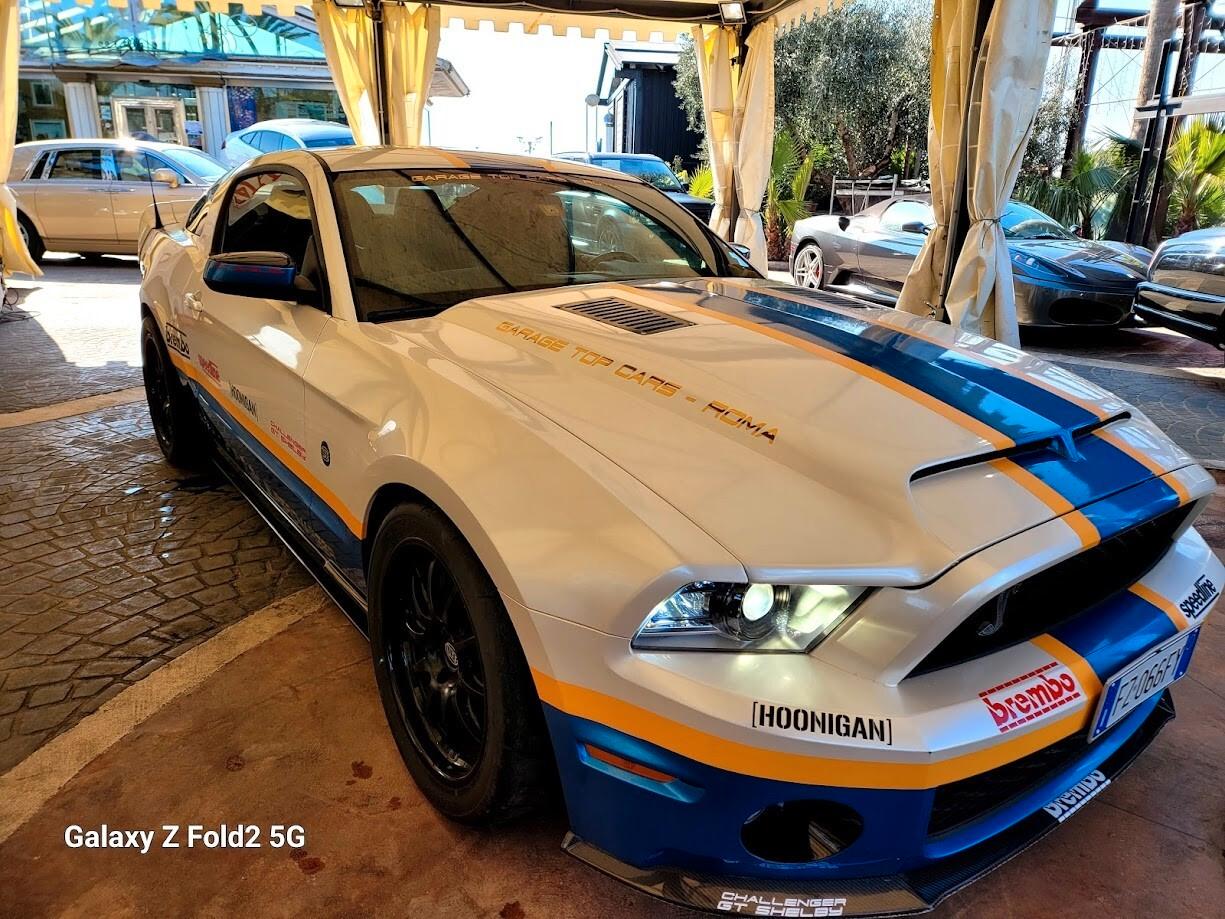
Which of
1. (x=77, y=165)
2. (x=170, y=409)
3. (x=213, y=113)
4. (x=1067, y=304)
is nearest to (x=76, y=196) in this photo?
(x=77, y=165)

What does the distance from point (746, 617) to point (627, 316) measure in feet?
3.34

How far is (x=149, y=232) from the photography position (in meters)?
4.25

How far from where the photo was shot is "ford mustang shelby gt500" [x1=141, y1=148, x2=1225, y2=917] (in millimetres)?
1288

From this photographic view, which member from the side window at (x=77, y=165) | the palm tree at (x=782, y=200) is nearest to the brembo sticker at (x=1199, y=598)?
the side window at (x=77, y=165)

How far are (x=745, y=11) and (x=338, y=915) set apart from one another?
7887 mm

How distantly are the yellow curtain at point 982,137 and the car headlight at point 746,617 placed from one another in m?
4.33

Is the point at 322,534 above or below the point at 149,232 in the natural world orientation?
below

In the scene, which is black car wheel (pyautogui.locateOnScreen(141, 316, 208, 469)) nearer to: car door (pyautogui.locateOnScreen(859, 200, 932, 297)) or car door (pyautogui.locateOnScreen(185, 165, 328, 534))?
car door (pyautogui.locateOnScreen(185, 165, 328, 534))

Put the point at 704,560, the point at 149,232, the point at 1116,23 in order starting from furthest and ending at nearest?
the point at 1116,23 → the point at 149,232 → the point at 704,560

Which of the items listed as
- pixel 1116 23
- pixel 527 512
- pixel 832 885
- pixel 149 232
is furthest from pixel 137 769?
pixel 1116 23

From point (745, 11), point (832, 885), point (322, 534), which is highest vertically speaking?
point (745, 11)

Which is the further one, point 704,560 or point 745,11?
point 745,11

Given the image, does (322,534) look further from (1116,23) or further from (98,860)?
(1116,23)

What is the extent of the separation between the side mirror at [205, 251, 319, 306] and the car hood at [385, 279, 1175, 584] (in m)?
0.35
